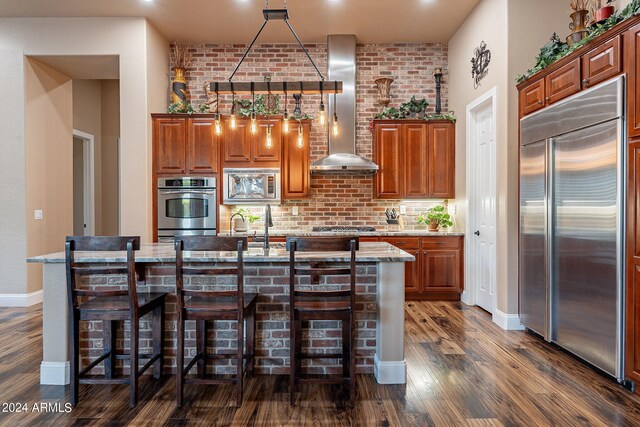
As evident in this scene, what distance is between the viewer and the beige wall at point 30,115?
4629 millimetres

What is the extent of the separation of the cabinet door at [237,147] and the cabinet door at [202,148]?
0.13 m

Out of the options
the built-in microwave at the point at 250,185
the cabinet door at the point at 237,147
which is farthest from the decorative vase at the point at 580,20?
the cabinet door at the point at 237,147

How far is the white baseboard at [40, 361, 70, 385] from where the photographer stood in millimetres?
2578

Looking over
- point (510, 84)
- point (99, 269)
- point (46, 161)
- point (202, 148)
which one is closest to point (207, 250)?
point (99, 269)

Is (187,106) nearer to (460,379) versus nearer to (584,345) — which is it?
(460,379)

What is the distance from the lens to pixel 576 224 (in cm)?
288

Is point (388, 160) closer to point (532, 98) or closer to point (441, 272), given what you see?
point (441, 272)

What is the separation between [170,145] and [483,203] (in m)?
3.97

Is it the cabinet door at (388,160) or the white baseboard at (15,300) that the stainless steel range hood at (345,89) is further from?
the white baseboard at (15,300)

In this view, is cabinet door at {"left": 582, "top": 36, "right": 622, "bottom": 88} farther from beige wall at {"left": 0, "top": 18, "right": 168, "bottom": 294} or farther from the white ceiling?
beige wall at {"left": 0, "top": 18, "right": 168, "bottom": 294}

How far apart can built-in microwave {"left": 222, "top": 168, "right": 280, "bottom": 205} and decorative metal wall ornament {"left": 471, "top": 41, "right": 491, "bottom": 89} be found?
8.86ft

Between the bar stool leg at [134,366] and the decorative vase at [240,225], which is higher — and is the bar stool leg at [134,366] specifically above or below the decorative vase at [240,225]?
below

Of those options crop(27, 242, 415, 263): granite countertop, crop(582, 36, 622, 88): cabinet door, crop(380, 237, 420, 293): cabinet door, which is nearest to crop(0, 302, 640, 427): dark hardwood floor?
crop(27, 242, 415, 263): granite countertop

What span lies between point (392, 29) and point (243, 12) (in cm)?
198
